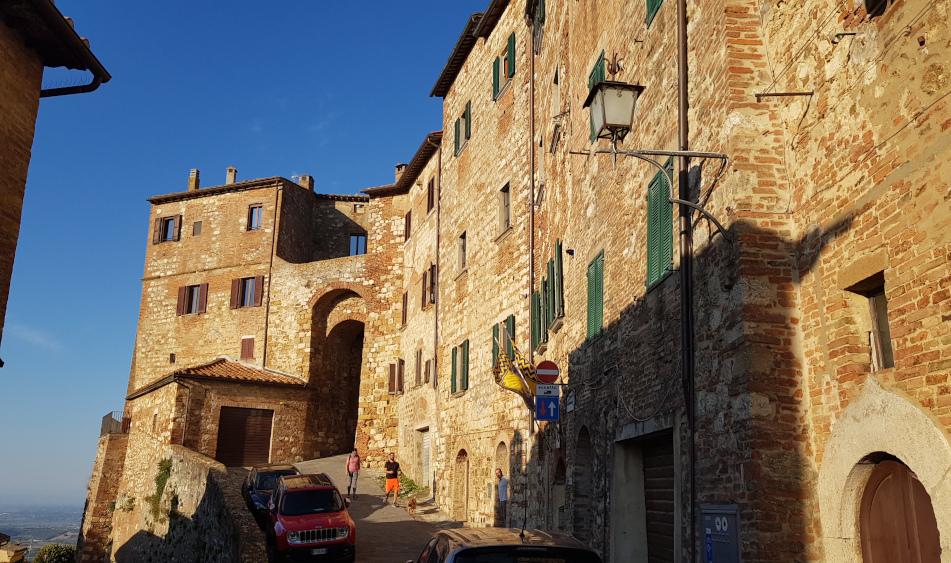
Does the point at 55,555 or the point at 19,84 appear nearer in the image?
the point at 19,84

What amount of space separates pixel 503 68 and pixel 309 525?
12.4m

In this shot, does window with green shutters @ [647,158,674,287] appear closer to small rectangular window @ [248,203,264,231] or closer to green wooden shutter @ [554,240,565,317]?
green wooden shutter @ [554,240,565,317]

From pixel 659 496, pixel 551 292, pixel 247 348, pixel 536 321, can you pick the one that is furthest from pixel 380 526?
pixel 247 348

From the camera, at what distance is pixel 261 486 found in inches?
712

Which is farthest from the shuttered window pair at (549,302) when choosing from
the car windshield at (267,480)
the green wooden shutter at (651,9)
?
the car windshield at (267,480)

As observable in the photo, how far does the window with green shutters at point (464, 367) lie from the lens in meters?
20.9

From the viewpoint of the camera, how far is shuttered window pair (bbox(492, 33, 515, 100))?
20.0 metres

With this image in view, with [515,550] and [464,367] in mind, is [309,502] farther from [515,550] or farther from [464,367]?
[515,550]

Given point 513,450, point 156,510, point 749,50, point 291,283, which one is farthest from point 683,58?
point 291,283

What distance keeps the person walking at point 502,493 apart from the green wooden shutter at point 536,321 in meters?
2.98

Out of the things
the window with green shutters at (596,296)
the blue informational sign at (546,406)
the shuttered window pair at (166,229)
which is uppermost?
the shuttered window pair at (166,229)

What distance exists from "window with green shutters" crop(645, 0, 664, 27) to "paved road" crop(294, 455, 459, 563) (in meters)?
10.3

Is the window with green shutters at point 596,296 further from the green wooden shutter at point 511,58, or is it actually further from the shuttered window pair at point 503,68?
the shuttered window pair at point 503,68

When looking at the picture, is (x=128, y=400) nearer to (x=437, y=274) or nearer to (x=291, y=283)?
(x=291, y=283)
